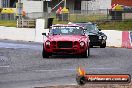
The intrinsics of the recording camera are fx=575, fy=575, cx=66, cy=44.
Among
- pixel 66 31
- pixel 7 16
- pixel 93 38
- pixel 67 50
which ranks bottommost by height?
pixel 93 38

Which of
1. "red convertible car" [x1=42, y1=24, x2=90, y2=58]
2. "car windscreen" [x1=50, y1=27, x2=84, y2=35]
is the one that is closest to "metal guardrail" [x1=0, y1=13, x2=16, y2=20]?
"car windscreen" [x1=50, y1=27, x2=84, y2=35]

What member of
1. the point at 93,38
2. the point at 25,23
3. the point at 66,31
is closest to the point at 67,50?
the point at 66,31

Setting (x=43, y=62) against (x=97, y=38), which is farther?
(x=97, y=38)

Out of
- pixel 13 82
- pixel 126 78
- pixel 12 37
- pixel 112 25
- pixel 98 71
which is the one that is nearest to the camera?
pixel 126 78

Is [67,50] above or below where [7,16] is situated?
below

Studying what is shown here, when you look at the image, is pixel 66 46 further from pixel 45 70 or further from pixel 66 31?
pixel 45 70

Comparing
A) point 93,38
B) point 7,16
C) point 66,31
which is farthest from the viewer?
point 7,16

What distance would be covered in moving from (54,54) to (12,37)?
1999 cm

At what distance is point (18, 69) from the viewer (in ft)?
58.0

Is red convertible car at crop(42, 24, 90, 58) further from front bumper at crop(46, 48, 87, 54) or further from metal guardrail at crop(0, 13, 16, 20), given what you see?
metal guardrail at crop(0, 13, 16, 20)

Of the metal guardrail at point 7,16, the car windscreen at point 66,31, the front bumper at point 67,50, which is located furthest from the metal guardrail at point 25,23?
the front bumper at point 67,50

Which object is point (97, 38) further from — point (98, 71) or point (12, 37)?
point (98, 71)

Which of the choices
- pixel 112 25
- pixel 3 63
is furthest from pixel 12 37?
pixel 3 63

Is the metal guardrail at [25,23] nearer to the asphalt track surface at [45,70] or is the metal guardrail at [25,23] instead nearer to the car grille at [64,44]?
the asphalt track surface at [45,70]
